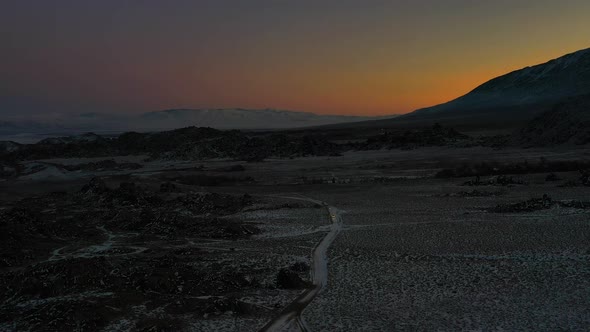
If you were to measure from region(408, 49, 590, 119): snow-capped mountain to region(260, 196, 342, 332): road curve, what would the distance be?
104 meters

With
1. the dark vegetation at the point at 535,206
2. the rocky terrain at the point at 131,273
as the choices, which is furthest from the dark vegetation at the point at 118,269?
the dark vegetation at the point at 535,206

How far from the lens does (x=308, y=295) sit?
34.9 ft

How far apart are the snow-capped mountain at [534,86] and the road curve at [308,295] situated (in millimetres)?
104368

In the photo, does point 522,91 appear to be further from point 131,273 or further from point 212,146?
point 131,273

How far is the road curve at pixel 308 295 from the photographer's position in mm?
9109

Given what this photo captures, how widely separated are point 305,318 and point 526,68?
155 meters

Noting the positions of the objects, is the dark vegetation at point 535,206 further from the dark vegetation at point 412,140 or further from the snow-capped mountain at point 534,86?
the snow-capped mountain at point 534,86

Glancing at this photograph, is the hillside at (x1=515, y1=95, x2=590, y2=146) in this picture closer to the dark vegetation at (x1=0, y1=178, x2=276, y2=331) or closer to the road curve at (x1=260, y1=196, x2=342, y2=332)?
the dark vegetation at (x1=0, y1=178, x2=276, y2=331)

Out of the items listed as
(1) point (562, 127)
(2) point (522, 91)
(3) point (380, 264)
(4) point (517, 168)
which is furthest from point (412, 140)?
(2) point (522, 91)

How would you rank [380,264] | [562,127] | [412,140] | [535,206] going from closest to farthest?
[380,264]
[535,206]
[562,127]
[412,140]

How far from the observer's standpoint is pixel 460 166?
30797mm

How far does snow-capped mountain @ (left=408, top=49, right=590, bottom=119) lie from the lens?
114812mm

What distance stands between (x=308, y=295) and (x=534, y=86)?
134 metres

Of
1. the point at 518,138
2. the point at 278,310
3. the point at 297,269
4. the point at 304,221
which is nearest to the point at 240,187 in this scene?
the point at 304,221
